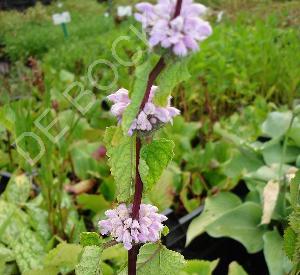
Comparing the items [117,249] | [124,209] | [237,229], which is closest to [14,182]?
[117,249]

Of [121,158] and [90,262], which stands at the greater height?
[121,158]

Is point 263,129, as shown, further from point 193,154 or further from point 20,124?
point 20,124

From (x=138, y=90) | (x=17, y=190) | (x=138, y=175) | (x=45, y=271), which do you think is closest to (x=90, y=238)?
(x=138, y=175)

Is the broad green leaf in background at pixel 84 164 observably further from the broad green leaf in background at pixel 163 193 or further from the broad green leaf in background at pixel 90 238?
the broad green leaf in background at pixel 90 238

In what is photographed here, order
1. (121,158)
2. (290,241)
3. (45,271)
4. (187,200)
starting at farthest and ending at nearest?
(187,200) < (45,271) < (290,241) < (121,158)

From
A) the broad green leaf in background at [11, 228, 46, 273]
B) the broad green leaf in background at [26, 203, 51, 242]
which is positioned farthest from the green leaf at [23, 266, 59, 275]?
the broad green leaf in background at [26, 203, 51, 242]

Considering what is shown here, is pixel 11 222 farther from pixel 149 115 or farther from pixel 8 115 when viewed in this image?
pixel 149 115

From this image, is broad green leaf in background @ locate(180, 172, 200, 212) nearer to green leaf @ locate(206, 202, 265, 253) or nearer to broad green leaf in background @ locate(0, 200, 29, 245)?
green leaf @ locate(206, 202, 265, 253)
